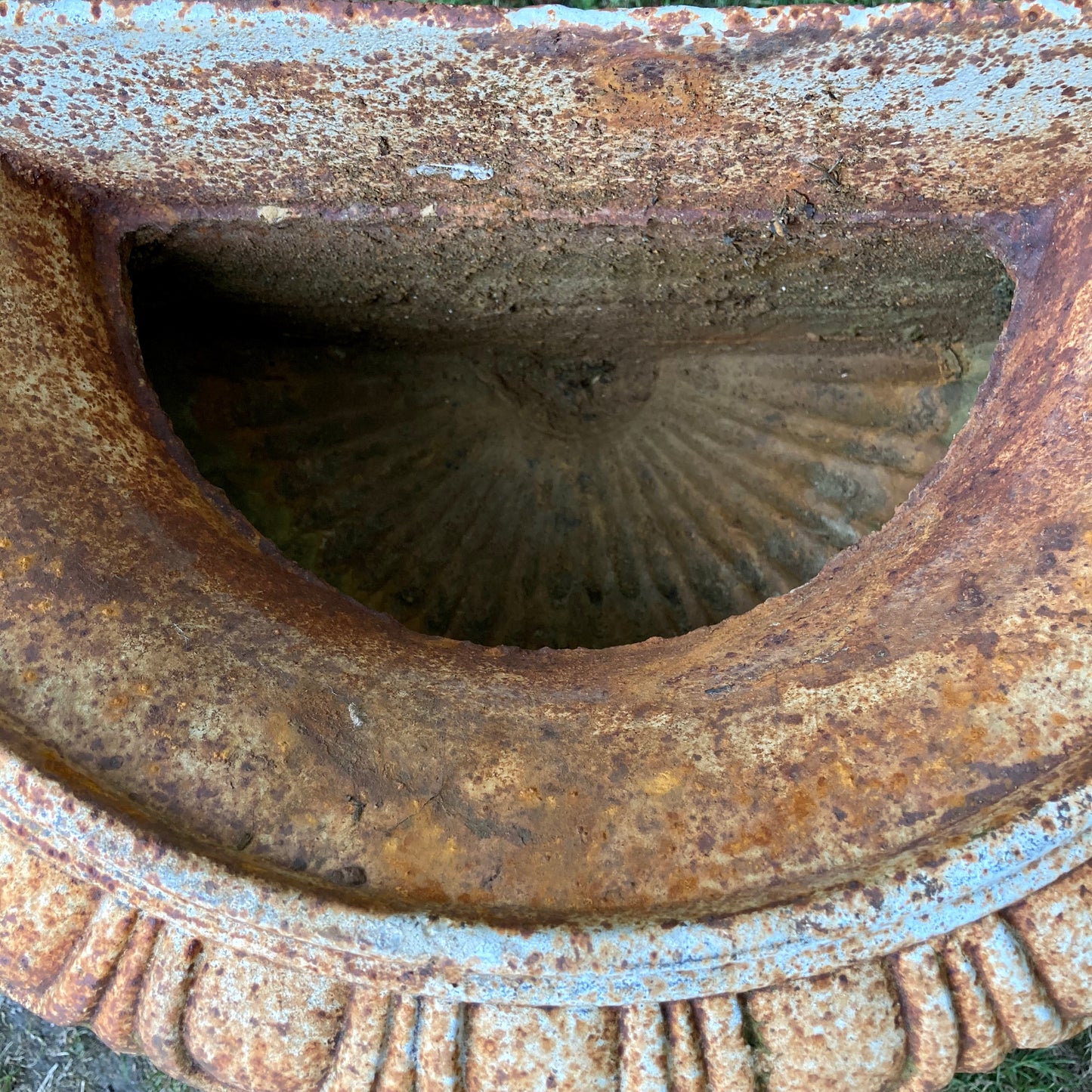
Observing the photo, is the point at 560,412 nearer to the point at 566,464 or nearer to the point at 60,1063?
the point at 566,464

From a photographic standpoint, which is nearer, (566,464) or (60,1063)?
(60,1063)

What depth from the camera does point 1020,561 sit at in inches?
31.9

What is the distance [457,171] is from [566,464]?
64 centimetres

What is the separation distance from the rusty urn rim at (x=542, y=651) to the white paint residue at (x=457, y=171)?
0.01m

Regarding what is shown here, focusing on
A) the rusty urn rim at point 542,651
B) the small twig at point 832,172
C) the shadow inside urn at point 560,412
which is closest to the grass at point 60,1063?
the rusty urn rim at point 542,651

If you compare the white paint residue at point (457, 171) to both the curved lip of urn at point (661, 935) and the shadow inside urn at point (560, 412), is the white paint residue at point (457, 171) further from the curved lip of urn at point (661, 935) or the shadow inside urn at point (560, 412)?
the curved lip of urn at point (661, 935)

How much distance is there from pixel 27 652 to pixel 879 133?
0.90 meters

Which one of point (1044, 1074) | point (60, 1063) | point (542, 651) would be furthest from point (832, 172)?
point (60, 1063)

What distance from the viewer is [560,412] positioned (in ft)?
5.04

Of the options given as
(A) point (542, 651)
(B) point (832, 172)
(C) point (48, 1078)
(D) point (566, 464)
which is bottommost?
(C) point (48, 1078)

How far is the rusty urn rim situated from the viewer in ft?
2.35

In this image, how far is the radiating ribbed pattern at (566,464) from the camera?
1370mm

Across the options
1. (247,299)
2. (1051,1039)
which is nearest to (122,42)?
(247,299)

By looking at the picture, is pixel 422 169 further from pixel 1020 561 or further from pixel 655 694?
pixel 1020 561
